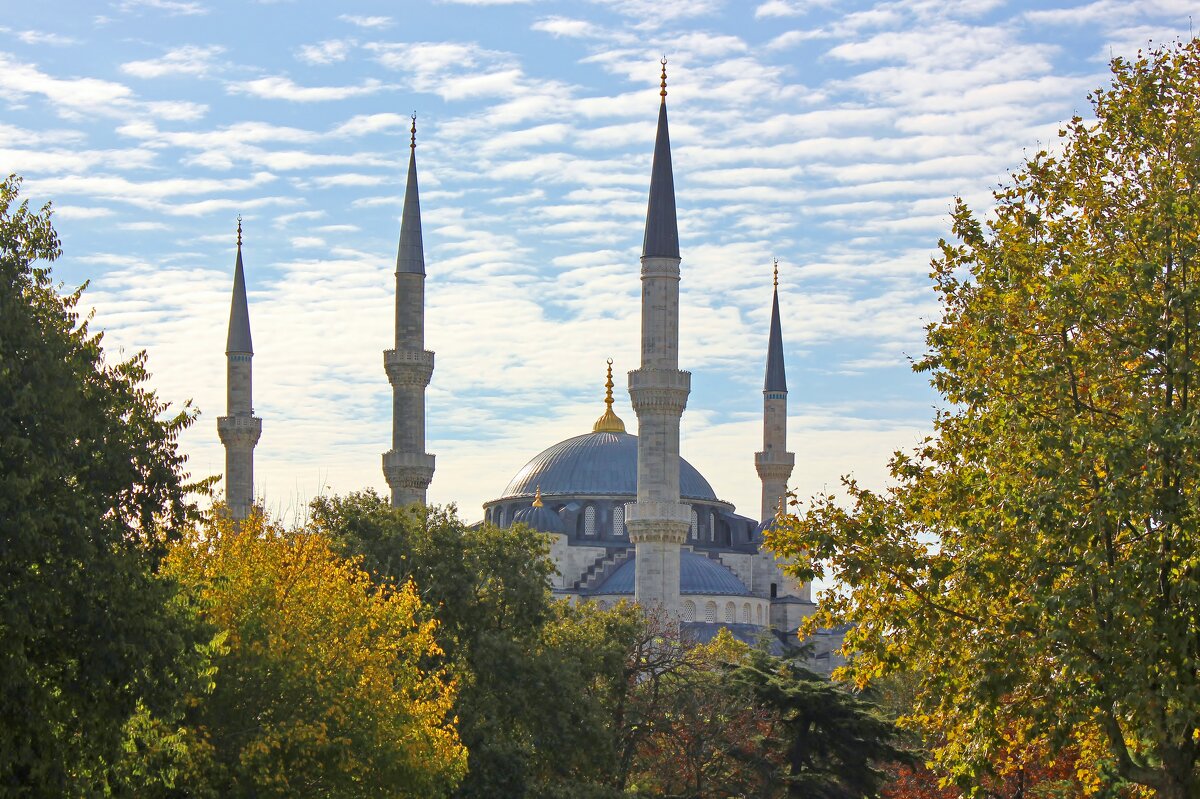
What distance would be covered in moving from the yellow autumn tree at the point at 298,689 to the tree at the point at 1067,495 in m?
8.48

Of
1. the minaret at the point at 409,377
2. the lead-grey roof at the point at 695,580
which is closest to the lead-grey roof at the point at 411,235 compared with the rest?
the minaret at the point at 409,377

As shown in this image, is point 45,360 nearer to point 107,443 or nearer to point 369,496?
point 107,443

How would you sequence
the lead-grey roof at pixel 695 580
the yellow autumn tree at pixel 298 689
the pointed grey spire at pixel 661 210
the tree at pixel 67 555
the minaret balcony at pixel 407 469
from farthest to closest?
the lead-grey roof at pixel 695 580 → the minaret balcony at pixel 407 469 → the pointed grey spire at pixel 661 210 → the yellow autumn tree at pixel 298 689 → the tree at pixel 67 555

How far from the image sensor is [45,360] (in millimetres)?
18016

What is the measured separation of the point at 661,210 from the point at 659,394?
5400 mm

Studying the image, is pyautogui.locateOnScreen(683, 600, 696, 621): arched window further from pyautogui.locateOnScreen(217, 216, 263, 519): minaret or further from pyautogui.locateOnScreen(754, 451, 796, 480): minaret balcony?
pyautogui.locateOnScreen(217, 216, 263, 519): minaret

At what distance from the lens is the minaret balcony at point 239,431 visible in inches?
2773

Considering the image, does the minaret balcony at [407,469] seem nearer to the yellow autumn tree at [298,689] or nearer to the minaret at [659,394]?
the minaret at [659,394]

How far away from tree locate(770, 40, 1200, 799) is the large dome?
72.6m

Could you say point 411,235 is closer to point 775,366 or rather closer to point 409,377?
point 409,377

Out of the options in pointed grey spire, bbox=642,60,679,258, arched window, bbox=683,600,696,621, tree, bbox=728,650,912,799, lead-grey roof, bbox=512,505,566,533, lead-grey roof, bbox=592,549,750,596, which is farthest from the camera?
lead-grey roof, bbox=512,505,566,533

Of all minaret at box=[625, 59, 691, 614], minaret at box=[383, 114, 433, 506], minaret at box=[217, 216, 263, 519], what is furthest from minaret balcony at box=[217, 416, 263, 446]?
minaret at box=[625, 59, 691, 614]

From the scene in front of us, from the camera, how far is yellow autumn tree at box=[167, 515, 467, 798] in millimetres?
25297

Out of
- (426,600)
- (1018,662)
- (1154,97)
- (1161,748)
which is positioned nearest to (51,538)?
(1018,662)
